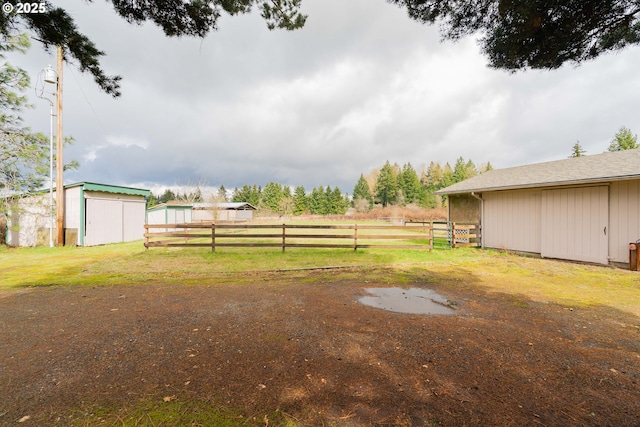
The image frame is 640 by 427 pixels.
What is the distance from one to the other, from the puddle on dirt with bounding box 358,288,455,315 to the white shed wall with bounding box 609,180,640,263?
269 inches

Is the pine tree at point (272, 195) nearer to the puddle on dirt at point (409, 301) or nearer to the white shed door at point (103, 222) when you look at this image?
the white shed door at point (103, 222)

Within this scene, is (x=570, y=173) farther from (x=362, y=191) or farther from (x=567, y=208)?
(x=362, y=191)

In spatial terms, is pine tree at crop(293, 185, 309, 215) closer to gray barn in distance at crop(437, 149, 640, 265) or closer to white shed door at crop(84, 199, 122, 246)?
white shed door at crop(84, 199, 122, 246)

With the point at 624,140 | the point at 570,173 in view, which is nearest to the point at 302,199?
the point at 624,140

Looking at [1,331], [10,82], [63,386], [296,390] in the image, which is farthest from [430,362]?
[10,82]

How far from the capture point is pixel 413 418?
6.80ft

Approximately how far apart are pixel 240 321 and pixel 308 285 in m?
2.25

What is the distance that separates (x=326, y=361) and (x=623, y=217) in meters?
10.2

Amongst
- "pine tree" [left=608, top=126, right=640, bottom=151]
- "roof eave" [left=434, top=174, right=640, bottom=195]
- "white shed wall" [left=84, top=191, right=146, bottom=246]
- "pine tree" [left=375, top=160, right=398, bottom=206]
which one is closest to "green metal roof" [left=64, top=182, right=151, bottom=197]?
"white shed wall" [left=84, top=191, right=146, bottom=246]

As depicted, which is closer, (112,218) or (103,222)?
(103,222)

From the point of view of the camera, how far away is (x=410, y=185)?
208 feet

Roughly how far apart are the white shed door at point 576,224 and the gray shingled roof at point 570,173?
0.52 m

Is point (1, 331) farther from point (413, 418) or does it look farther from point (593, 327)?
point (593, 327)

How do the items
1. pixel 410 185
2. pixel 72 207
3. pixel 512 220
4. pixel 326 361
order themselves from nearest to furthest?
1. pixel 326 361
2. pixel 512 220
3. pixel 72 207
4. pixel 410 185
